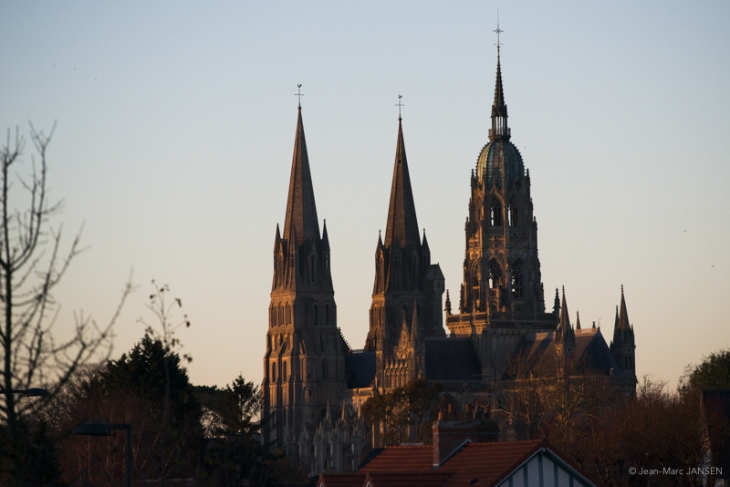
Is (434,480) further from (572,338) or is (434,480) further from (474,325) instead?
(474,325)

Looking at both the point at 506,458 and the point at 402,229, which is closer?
the point at 506,458

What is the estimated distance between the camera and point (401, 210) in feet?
490

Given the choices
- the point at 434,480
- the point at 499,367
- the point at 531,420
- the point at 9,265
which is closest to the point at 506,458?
the point at 434,480

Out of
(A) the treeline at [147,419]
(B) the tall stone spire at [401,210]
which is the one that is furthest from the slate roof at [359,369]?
(A) the treeline at [147,419]

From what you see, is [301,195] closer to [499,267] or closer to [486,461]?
[499,267]

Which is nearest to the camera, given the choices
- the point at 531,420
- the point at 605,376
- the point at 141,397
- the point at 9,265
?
the point at 9,265

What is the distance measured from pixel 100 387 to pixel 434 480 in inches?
1021

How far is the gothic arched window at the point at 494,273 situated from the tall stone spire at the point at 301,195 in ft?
66.8

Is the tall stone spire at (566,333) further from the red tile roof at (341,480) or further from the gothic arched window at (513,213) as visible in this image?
the red tile roof at (341,480)

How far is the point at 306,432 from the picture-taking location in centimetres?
13200

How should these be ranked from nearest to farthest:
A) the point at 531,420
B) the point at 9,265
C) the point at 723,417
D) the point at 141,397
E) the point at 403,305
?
the point at 9,265, the point at 141,397, the point at 723,417, the point at 531,420, the point at 403,305

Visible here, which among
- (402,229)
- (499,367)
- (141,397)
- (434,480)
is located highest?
(402,229)

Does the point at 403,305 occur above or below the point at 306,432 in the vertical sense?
above

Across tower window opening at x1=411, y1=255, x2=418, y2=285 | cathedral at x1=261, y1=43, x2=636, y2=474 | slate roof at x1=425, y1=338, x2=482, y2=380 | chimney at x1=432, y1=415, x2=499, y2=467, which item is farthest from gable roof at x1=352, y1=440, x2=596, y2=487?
tower window opening at x1=411, y1=255, x2=418, y2=285
